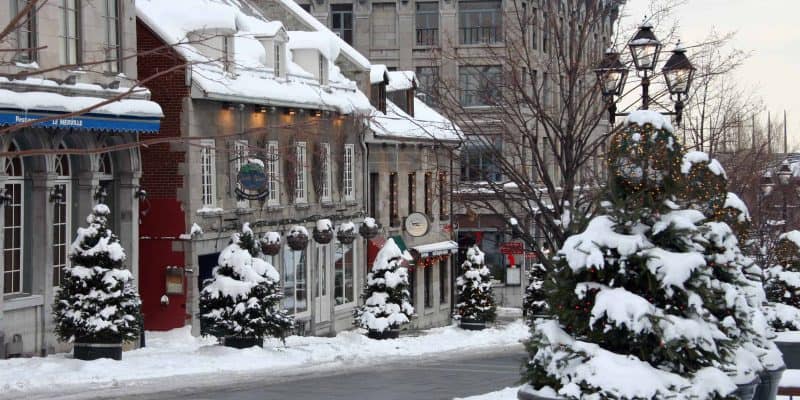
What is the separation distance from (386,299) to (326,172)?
Answer: 5.71 m

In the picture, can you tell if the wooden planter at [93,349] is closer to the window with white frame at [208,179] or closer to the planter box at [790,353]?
the window with white frame at [208,179]

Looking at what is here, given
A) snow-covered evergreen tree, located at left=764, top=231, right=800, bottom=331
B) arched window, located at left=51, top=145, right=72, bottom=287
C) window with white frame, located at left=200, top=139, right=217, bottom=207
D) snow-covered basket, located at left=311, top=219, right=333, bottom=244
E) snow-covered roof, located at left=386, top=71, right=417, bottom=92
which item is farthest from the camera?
snow-covered roof, located at left=386, top=71, right=417, bottom=92

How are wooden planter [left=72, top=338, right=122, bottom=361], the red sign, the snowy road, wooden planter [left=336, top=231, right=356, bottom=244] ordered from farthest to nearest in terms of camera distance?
1. the red sign
2. wooden planter [left=336, top=231, right=356, bottom=244]
3. wooden planter [left=72, top=338, right=122, bottom=361]
4. the snowy road

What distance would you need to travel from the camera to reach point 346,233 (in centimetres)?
3600

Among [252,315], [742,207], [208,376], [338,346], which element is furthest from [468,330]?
→ [742,207]

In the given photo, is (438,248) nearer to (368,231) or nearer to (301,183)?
(368,231)

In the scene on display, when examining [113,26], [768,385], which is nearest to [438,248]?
[113,26]

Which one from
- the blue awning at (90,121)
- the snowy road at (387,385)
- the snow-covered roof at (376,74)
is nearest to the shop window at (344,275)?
the snow-covered roof at (376,74)

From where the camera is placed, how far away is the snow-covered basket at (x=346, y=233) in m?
35.9

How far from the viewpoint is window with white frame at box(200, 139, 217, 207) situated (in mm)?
29000

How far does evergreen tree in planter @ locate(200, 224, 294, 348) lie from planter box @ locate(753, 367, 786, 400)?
1167 cm

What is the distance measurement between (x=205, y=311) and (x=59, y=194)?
11.1 ft

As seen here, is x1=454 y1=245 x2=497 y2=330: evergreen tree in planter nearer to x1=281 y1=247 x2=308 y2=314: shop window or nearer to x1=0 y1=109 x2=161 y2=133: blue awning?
x1=281 y1=247 x2=308 y2=314: shop window

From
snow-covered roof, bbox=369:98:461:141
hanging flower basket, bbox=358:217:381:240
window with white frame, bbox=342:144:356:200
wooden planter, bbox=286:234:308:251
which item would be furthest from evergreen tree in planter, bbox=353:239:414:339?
snow-covered roof, bbox=369:98:461:141
